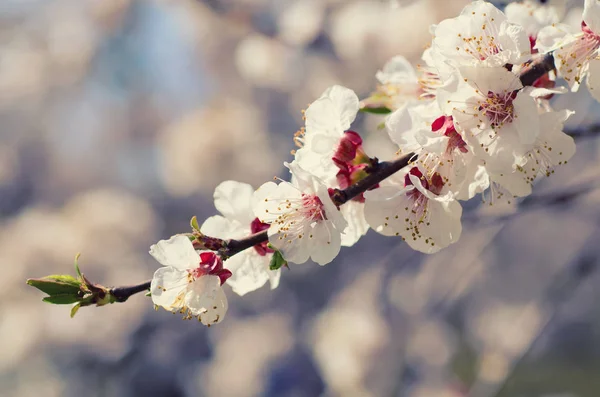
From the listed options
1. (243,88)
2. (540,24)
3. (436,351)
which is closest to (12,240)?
(243,88)

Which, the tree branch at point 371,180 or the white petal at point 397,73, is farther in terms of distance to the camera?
the white petal at point 397,73

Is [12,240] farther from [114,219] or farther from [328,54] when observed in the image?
[328,54]

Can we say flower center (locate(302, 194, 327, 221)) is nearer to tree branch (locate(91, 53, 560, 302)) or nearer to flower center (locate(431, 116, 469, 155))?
tree branch (locate(91, 53, 560, 302))

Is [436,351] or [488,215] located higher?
[488,215]

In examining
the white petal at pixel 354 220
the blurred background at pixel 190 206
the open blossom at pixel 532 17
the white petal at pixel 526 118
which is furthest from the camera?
the blurred background at pixel 190 206

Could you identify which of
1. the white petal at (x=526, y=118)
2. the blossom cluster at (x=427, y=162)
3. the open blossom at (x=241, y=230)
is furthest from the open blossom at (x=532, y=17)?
the open blossom at (x=241, y=230)

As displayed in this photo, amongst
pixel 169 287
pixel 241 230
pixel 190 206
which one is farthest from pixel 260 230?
pixel 190 206

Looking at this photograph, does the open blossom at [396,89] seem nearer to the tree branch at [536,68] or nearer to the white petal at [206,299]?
the tree branch at [536,68]

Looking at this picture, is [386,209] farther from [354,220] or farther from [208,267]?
[208,267]
